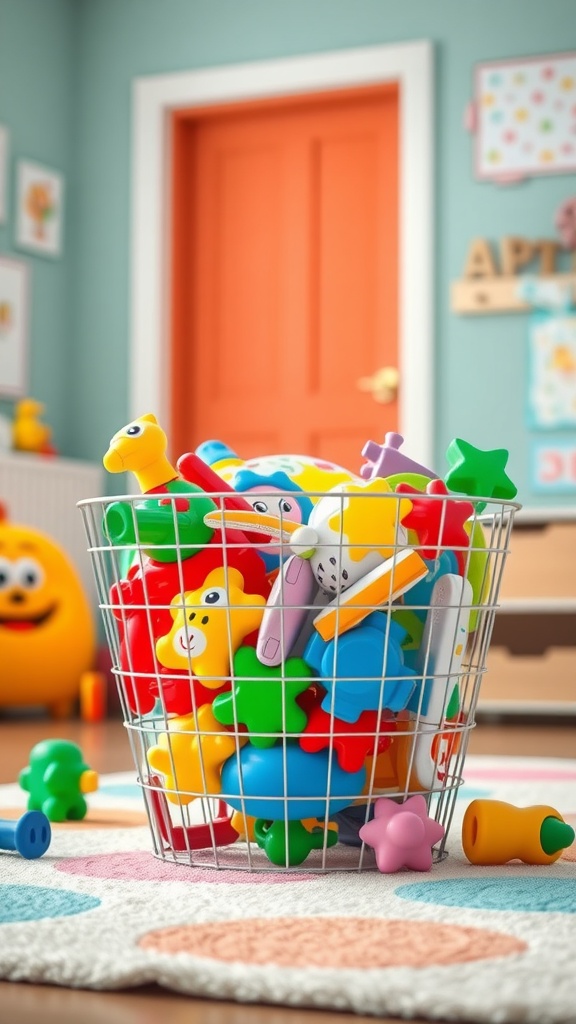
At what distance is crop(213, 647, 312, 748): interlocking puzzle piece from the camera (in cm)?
104

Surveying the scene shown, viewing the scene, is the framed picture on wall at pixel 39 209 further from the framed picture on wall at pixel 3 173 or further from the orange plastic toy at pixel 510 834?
the orange plastic toy at pixel 510 834

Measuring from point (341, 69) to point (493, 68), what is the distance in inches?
17.6

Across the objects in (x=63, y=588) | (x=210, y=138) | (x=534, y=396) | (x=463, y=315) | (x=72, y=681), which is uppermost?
(x=210, y=138)

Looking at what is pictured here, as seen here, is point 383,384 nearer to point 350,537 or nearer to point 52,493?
point 52,493

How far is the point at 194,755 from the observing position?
1.07m

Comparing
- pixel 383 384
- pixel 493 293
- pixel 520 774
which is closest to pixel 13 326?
pixel 383 384

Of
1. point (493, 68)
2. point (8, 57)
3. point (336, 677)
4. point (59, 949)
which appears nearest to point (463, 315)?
point (493, 68)

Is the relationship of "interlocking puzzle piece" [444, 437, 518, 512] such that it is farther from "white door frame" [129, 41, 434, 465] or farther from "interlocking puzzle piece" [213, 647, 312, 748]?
"white door frame" [129, 41, 434, 465]

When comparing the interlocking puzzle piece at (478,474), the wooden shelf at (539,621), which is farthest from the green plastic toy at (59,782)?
the wooden shelf at (539,621)

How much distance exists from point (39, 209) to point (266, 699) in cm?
318

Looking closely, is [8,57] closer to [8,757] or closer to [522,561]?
[522,561]

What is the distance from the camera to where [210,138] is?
13.2 ft

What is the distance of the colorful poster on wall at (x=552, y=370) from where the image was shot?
3.44m

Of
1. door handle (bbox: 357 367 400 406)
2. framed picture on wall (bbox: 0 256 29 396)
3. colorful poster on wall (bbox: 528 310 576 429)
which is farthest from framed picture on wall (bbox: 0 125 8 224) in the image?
colorful poster on wall (bbox: 528 310 576 429)
